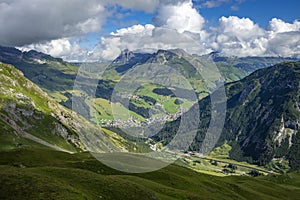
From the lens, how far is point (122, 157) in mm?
125375

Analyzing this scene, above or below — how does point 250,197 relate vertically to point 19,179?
below

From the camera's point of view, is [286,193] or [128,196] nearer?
[128,196]

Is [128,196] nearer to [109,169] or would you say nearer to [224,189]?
[109,169]

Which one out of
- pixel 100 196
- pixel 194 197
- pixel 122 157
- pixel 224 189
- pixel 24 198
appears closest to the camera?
pixel 24 198

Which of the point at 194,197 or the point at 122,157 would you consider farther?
the point at 122,157

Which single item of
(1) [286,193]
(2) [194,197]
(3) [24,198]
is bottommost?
(1) [286,193]

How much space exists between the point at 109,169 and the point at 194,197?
29657 mm

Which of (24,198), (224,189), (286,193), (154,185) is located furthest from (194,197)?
(286,193)

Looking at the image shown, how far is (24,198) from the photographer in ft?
153

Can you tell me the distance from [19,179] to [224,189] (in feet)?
254

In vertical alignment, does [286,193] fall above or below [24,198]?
below

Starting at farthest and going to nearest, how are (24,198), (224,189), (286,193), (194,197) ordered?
1. (286,193)
2. (224,189)
3. (194,197)
4. (24,198)

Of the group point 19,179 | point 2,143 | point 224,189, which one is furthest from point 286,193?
point 2,143

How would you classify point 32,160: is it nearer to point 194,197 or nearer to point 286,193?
point 194,197
